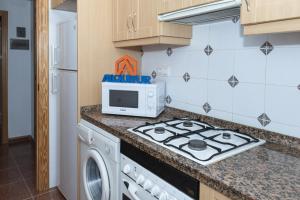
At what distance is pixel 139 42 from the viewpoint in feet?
5.57

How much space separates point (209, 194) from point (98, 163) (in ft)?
2.74

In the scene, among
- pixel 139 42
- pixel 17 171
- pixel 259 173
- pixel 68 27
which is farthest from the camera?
pixel 17 171

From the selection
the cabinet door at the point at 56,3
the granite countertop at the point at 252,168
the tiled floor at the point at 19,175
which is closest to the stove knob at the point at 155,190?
the granite countertop at the point at 252,168

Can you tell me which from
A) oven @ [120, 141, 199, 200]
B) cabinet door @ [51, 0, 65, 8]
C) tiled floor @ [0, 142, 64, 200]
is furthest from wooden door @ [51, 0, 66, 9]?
tiled floor @ [0, 142, 64, 200]

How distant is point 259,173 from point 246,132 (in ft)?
1.68

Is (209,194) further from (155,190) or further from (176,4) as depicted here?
(176,4)

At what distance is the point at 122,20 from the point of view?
5.90 feet

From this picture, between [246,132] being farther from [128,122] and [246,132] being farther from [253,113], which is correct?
[128,122]

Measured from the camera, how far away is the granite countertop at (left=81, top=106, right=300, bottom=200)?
2.49ft

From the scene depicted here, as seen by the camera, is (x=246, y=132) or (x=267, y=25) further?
(x=246, y=132)

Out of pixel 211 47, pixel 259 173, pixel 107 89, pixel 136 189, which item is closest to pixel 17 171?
pixel 107 89

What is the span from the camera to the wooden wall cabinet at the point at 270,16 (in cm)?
85

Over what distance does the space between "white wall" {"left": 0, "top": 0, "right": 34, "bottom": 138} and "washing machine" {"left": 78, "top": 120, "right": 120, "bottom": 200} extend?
226 cm

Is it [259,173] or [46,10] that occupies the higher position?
[46,10]
